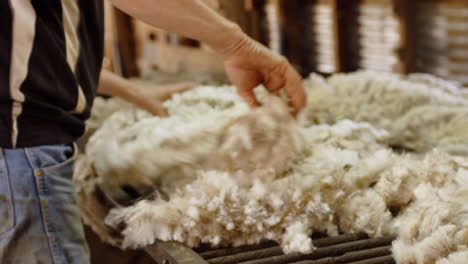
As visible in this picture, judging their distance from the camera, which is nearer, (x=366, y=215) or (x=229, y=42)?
(x=366, y=215)

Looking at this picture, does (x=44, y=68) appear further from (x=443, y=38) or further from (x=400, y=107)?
(x=443, y=38)

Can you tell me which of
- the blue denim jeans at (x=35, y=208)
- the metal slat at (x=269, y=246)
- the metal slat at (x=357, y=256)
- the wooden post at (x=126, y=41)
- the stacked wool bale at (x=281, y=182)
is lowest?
the wooden post at (x=126, y=41)

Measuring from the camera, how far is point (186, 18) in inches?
47.2

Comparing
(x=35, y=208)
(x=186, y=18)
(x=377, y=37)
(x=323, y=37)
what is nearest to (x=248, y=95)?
(x=186, y=18)

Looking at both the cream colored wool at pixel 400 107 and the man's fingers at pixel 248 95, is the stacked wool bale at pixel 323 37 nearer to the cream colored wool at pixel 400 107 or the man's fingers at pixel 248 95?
the cream colored wool at pixel 400 107

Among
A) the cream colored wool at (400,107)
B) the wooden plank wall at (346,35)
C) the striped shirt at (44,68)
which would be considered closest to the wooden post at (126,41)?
the wooden plank wall at (346,35)

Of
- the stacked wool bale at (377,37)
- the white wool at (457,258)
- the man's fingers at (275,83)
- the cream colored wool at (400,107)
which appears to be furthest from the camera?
the stacked wool bale at (377,37)

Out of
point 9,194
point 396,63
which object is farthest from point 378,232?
point 396,63

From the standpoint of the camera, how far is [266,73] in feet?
4.94

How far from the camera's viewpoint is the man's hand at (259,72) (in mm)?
1395

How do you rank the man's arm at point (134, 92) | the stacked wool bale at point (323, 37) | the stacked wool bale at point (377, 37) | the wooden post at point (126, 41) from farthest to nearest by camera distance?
the wooden post at point (126, 41) → the stacked wool bale at point (323, 37) → the stacked wool bale at point (377, 37) → the man's arm at point (134, 92)

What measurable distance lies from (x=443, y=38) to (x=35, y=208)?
2731mm

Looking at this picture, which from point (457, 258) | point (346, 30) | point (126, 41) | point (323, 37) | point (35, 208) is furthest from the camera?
point (126, 41)

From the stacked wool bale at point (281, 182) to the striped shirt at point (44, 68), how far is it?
0.30 meters
